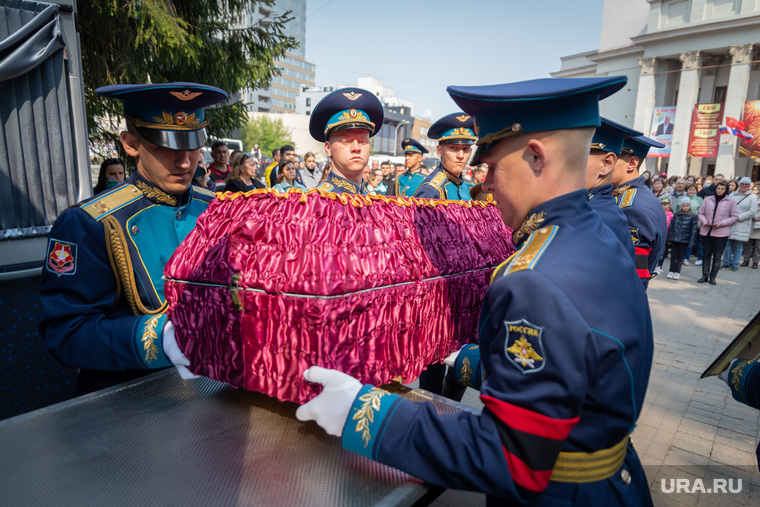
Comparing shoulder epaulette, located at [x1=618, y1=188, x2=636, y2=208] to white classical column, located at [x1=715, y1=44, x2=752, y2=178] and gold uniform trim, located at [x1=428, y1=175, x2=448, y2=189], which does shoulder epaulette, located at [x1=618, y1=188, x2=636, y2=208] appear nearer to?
gold uniform trim, located at [x1=428, y1=175, x2=448, y2=189]

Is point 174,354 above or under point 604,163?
under

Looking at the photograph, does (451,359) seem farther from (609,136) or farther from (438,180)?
(438,180)

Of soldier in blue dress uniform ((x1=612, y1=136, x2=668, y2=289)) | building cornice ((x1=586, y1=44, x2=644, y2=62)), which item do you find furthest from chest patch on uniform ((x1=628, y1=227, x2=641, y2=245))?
building cornice ((x1=586, y1=44, x2=644, y2=62))

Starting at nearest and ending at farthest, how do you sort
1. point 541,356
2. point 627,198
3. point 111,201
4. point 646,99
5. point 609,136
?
point 541,356, point 111,201, point 609,136, point 627,198, point 646,99

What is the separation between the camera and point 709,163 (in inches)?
1220

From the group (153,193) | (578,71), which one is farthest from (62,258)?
(578,71)

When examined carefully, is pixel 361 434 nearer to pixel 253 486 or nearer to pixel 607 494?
pixel 253 486

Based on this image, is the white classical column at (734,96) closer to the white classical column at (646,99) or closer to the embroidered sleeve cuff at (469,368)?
the white classical column at (646,99)

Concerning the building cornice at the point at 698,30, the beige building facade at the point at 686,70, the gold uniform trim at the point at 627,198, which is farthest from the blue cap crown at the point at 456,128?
the building cornice at the point at 698,30

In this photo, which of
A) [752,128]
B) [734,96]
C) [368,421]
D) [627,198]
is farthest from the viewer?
[734,96]

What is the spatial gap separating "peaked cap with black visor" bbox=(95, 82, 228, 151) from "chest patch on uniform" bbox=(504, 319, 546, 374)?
156cm

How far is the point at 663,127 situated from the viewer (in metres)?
30.9

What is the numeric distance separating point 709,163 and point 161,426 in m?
38.7

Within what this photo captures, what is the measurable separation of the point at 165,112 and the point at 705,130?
119 feet
